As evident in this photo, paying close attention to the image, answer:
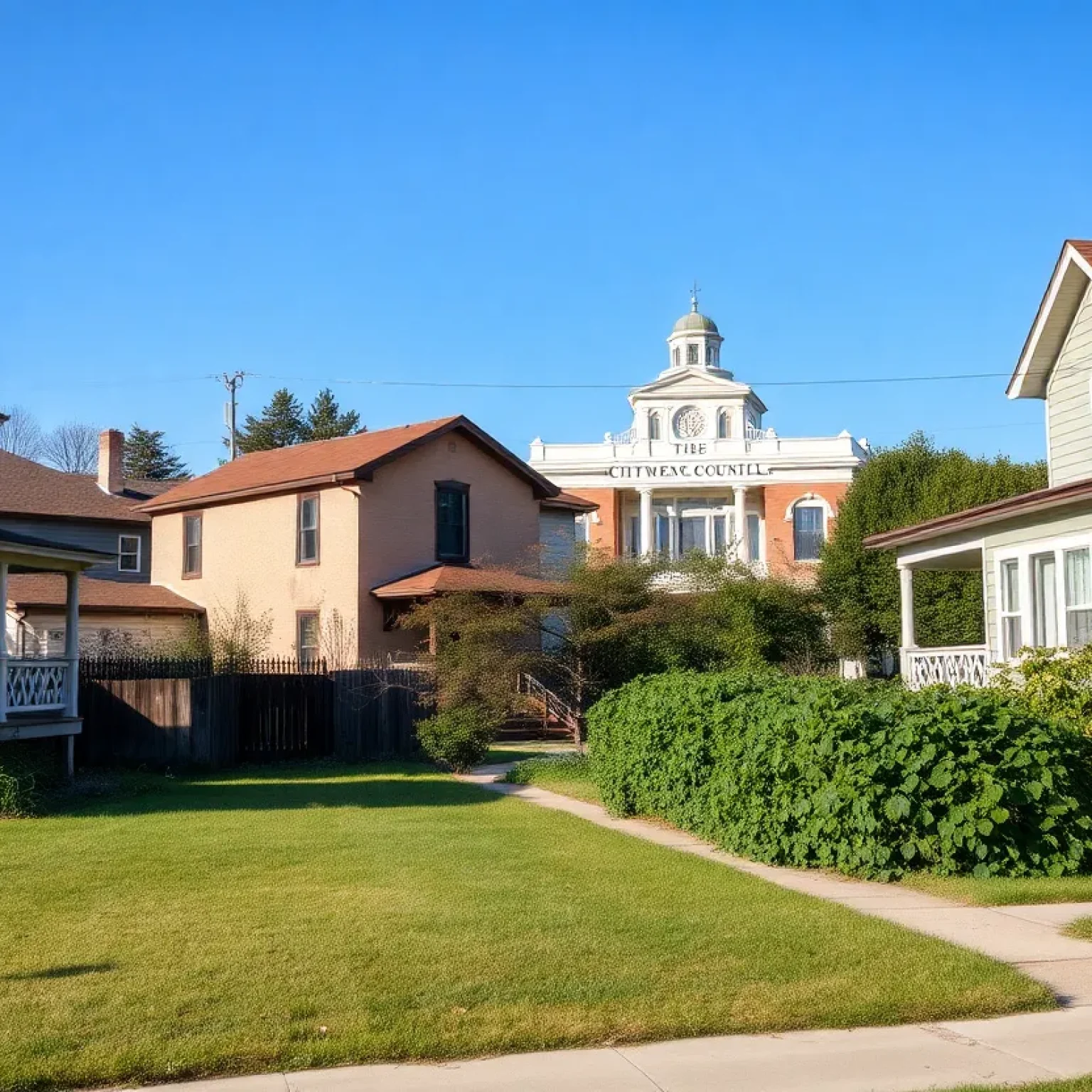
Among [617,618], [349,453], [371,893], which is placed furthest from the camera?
[349,453]

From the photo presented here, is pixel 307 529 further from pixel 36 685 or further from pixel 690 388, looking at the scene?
pixel 690 388

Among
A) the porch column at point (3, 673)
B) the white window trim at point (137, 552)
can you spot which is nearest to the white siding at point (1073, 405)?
the porch column at point (3, 673)

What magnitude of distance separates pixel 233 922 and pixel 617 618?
16.5 meters

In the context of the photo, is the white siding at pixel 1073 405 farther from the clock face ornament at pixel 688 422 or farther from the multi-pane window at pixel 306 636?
the clock face ornament at pixel 688 422

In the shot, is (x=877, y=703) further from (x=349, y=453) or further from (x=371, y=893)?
(x=349, y=453)

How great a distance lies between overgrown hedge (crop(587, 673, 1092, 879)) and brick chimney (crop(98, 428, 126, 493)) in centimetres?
3324

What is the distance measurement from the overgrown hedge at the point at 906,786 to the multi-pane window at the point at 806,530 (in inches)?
1506

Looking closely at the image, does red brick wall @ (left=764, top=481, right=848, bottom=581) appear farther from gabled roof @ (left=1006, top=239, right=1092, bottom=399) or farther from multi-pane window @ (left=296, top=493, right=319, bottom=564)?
gabled roof @ (left=1006, top=239, right=1092, bottom=399)

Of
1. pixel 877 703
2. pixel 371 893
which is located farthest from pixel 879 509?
pixel 371 893

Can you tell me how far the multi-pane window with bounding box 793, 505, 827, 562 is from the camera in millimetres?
50062

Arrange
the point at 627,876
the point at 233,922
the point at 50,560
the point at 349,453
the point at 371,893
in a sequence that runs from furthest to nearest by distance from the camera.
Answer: the point at 349,453
the point at 50,560
the point at 627,876
the point at 371,893
the point at 233,922

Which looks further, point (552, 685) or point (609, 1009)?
point (552, 685)

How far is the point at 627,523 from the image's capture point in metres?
53.2

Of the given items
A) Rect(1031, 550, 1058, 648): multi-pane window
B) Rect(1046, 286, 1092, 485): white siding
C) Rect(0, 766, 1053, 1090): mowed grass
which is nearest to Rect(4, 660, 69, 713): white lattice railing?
Rect(0, 766, 1053, 1090): mowed grass
